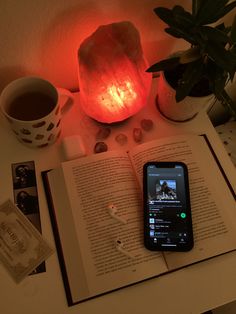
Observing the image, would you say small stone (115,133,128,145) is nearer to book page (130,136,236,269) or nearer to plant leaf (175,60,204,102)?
book page (130,136,236,269)

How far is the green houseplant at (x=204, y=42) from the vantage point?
1.57ft

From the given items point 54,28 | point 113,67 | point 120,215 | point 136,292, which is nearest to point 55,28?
point 54,28

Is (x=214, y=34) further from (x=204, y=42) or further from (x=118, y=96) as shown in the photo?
(x=118, y=96)

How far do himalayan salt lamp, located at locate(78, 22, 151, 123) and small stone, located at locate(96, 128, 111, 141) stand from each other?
8cm

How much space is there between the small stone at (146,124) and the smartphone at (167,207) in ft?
0.37

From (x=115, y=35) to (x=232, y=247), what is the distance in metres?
0.45

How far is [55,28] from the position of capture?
0.56 m

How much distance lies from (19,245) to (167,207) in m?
0.29

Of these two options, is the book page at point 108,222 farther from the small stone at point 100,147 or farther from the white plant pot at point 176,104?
the white plant pot at point 176,104

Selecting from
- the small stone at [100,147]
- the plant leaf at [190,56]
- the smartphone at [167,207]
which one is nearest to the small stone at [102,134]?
the small stone at [100,147]

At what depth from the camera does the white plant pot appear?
0.60m

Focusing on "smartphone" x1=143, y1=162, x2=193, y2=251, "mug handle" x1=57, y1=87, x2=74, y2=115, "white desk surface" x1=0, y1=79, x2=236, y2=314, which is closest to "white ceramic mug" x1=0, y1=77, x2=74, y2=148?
"mug handle" x1=57, y1=87, x2=74, y2=115

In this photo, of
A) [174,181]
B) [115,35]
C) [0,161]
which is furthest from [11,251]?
[115,35]

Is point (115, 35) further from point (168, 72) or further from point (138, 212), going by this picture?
point (138, 212)
